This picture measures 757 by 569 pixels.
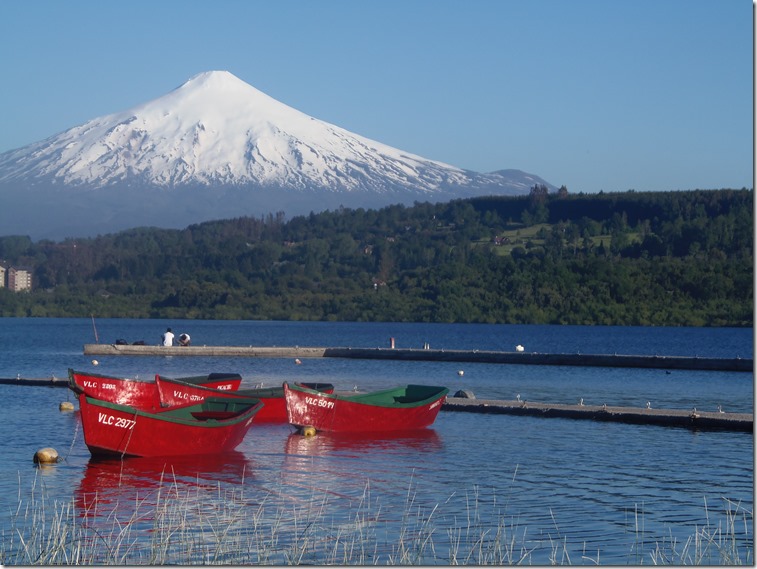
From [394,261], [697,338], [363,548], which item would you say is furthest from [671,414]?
[394,261]

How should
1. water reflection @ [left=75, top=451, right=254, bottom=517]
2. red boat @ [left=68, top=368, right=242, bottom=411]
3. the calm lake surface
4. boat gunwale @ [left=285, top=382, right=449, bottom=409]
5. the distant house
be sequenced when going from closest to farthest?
the calm lake surface
water reflection @ [left=75, top=451, right=254, bottom=517]
red boat @ [left=68, top=368, right=242, bottom=411]
boat gunwale @ [left=285, top=382, right=449, bottom=409]
the distant house

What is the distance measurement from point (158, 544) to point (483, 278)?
404ft

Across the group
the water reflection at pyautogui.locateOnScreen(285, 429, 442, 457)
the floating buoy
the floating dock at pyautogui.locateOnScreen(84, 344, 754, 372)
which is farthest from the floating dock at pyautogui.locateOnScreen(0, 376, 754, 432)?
the floating dock at pyautogui.locateOnScreen(84, 344, 754, 372)

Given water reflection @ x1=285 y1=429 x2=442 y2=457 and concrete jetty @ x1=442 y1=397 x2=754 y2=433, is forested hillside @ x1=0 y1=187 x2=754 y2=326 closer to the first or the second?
concrete jetty @ x1=442 y1=397 x2=754 y2=433

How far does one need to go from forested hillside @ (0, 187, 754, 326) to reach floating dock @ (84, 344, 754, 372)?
59728 millimetres

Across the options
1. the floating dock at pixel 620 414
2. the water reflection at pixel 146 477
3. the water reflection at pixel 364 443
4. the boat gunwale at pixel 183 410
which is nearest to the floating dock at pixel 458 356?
the floating dock at pixel 620 414

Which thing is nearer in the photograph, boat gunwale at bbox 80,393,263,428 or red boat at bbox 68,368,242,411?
boat gunwale at bbox 80,393,263,428

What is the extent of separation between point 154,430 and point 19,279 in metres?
176

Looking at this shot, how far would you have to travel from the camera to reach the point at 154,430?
21.0 m

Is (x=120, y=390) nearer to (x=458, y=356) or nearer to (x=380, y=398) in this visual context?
(x=380, y=398)

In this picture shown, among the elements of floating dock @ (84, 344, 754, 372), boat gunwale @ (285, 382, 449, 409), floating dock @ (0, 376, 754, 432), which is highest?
boat gunwale @ (285, 382, 449, 409)

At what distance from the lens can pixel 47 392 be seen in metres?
35.2

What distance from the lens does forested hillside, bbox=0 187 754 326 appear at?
120 metres

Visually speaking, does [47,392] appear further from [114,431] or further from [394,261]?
[394,261]
